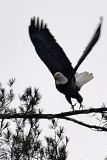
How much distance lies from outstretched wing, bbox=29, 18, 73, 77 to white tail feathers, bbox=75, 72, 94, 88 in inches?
7.9

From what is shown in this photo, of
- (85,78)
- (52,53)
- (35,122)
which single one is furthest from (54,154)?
(52,53)

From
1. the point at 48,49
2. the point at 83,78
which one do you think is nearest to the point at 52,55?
the point at 48,49

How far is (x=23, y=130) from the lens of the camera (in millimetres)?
4297

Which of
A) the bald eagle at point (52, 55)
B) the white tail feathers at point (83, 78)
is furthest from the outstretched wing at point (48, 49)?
the white tail feathers at point (83, 78)

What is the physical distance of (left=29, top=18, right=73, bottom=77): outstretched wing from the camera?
4.39 metres

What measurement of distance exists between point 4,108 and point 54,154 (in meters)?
1.04

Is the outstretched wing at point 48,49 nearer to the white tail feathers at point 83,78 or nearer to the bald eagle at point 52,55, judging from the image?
the bald eagle at point 52,55

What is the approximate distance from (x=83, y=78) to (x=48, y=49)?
69 centimetres

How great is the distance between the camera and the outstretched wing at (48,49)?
439 centimetres

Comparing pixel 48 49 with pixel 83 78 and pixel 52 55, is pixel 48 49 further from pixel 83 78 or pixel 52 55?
pixel 83 78

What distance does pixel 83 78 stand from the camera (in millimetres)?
4461

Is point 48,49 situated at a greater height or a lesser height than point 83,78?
greater

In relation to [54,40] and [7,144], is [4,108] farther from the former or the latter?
[54,40]

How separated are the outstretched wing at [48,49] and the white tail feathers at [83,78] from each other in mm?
199
